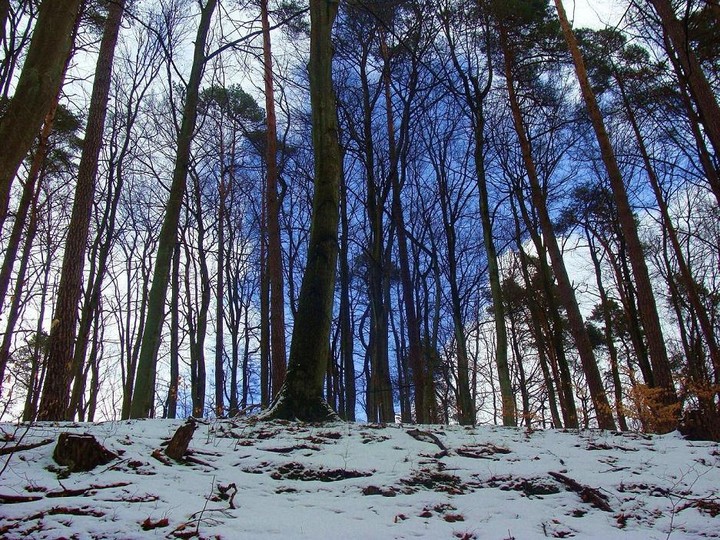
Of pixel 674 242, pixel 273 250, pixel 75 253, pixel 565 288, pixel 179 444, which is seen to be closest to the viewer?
pixel 179 444

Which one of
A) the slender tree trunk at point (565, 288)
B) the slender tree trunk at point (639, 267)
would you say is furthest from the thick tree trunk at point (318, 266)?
the slender tree trunk at point (639, 267)

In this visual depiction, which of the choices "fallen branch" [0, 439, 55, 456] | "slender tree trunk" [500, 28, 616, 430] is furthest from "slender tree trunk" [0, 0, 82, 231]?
"slender tree trunk" [500, 28, 616, 430]

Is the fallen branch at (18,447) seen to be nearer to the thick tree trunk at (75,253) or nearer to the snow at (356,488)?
the snow at (356,488)

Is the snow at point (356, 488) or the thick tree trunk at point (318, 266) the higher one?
the thick tree trunk at point (318, 266)

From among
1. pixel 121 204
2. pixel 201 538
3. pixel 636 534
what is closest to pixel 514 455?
pixel 636 534

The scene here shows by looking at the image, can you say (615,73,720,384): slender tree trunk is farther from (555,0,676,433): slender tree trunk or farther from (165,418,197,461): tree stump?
(165,418,197,461): tree stump

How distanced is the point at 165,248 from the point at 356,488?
16.9 ft

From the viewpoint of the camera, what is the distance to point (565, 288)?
29.5 ft

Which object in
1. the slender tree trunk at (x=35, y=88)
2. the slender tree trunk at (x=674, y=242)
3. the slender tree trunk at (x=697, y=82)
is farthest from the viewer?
the slender tree trunk at (x=674, y=242)

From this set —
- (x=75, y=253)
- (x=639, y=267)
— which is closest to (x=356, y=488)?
(x=75, y=253)

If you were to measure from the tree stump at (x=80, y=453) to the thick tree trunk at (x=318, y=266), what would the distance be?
2.04m

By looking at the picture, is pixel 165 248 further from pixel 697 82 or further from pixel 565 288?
pixel 697 82

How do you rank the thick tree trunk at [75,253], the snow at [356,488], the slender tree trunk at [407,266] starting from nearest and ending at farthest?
1. the snow at [356,488]
2. the thick tree trunk at [75,253]
3. the slender tree trunk at [407,266]

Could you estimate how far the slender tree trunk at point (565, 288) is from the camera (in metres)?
8.20
